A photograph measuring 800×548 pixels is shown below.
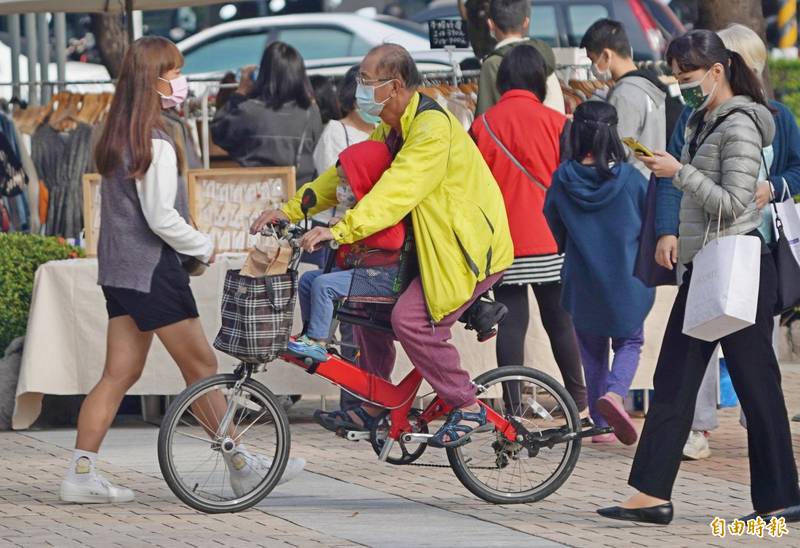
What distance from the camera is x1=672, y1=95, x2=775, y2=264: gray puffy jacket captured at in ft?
20.8

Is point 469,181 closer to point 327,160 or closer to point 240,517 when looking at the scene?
point 240,517

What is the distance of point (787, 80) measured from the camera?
20.8 m

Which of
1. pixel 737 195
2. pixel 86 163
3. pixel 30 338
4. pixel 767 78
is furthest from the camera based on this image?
pixel 86 163

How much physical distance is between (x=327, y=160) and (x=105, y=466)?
215 centimetres

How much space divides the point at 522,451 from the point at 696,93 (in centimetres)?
168

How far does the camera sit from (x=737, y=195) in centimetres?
634

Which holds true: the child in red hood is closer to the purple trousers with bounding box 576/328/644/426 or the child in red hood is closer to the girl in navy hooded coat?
the girl in navy hooded coat

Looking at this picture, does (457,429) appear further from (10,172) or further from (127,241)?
(10,172)

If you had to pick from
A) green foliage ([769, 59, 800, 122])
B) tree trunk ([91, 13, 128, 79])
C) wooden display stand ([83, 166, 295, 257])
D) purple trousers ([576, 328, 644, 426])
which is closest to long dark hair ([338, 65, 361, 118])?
wooden display stand ([83, 166, 295, 257])

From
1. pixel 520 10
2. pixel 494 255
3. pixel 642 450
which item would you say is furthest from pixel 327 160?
pixel 642 450

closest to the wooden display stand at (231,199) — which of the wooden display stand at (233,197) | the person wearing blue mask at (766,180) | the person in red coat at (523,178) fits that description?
the wooden display stand at (233,197)

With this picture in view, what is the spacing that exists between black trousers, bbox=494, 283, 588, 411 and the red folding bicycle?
4.76ft

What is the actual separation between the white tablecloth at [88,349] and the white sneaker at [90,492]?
213cm

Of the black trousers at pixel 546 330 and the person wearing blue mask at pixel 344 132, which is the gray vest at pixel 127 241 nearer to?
the black trousers at pixel 546 330
